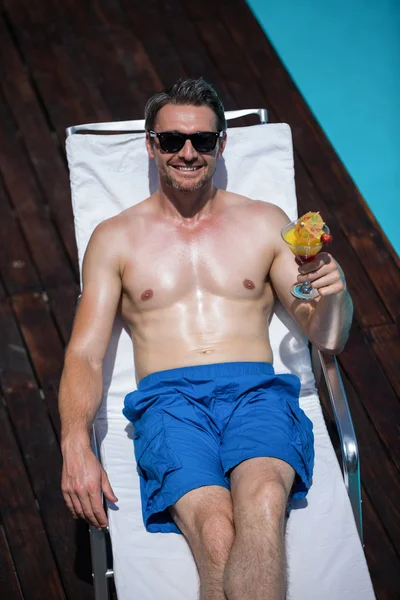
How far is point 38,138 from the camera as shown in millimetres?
4395

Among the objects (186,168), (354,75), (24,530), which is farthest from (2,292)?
(354,75)

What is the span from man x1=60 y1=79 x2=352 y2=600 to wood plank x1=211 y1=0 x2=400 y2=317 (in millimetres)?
1037

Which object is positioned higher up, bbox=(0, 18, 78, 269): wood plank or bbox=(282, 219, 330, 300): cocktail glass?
bbox=(0, 18, 78, 269): wood plank

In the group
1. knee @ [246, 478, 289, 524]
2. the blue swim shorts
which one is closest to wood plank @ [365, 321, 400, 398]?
the blue swim shorts

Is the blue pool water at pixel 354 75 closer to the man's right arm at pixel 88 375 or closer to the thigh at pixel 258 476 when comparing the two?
the man's right arm at pixel 88 375

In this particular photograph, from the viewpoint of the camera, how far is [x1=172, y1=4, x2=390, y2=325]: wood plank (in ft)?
13.1

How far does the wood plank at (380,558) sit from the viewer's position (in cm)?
311

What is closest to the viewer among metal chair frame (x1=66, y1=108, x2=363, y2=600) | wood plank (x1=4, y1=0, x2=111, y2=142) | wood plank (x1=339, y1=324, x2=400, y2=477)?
metal chair frame (x1=66, y1=108, x2=363, y2=600)

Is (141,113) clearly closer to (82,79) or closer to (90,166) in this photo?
(82,79)

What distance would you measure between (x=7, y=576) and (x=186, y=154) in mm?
1597

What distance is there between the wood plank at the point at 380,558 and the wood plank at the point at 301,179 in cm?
96

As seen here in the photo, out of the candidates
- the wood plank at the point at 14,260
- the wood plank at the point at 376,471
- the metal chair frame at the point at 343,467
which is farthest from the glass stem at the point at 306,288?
the wood plank at the point at 14,260

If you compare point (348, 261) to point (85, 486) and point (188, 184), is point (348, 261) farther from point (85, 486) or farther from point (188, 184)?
point (85, 486)

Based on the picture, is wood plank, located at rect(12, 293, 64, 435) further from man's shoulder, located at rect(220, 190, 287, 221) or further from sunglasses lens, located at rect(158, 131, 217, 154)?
sunglasses lens, located at rect(158, 131, 217, 154)
